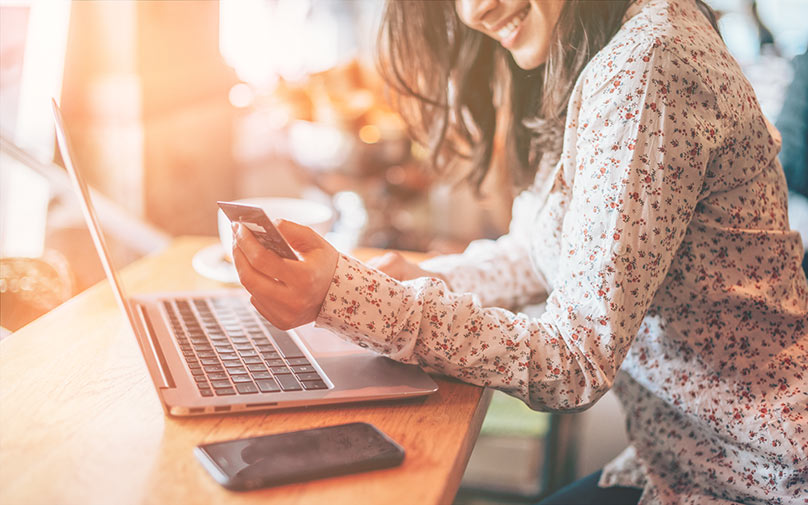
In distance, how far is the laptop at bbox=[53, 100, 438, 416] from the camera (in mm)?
688

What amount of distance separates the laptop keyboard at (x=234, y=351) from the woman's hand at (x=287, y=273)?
0.22 ft

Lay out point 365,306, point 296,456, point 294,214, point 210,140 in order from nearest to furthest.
A: point 296,456
point 365,306
point 294,214
point 210,140

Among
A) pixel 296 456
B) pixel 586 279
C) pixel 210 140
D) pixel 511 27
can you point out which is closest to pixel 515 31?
pixel 511 27

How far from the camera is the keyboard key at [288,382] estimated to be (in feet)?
2.35

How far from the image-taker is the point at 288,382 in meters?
0.73

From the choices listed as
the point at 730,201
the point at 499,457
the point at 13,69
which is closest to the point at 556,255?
the point at 730,201

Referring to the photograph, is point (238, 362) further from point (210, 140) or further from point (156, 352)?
point (210, 140)

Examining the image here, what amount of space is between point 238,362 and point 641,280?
0.42m

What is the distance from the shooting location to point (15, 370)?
75 cm

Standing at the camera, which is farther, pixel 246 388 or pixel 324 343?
pixel 324 343

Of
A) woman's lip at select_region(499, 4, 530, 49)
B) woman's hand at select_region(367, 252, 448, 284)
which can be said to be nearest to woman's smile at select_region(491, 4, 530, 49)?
woman's lip at select_region(499, 4, 530, 49)

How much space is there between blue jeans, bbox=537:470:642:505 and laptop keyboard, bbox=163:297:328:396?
0.42 m

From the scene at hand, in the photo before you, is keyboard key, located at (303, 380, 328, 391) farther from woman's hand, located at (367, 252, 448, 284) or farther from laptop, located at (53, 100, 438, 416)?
woman's hand, located at (367, 252, 448, 284)

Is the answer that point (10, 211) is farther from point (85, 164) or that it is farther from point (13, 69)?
point (85, 164)
